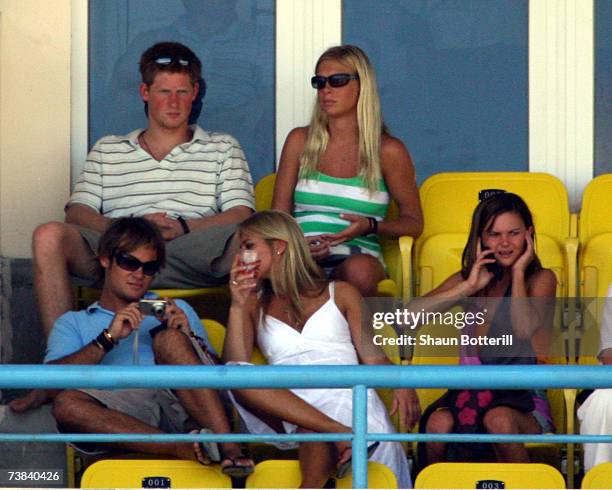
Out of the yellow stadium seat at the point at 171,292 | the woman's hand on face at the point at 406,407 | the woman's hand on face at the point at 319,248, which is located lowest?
the woman's hand on face at the point at 406,407

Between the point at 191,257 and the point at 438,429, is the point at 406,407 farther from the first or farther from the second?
the point at 191,257

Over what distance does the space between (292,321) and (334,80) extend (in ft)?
3.33

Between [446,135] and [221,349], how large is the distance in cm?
155

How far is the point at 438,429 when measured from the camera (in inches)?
207

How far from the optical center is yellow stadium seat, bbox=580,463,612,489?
5055 millimetres

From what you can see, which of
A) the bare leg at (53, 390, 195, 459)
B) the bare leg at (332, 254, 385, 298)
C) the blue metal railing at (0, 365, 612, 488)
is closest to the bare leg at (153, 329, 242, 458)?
the bare leg at (53, 390, 195, 459)

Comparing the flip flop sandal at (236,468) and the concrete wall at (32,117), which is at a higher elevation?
the concrete wall at (32,117)

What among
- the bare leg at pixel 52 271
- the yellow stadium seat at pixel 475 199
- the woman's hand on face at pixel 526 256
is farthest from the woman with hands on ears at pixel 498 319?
the bare leg at pixel 52 271

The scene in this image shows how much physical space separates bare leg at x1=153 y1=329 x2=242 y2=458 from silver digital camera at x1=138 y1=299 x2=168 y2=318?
124 millimetres

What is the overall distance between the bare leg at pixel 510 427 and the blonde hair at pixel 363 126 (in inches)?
47.4

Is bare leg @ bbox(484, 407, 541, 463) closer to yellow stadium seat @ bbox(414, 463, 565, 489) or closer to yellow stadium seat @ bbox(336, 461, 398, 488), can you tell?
yellow stadium seat @ bbox(414, 463, 565, 489)

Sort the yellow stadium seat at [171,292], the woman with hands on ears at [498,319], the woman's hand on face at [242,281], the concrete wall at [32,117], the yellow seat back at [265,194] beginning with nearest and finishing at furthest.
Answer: the woman with hands on ears at [498,319] → the woman's hand on face at [242,281] → the yellow stadium seat at [171,292] → the yellow seat back at [265,194] → the concrete wall at [32,117]

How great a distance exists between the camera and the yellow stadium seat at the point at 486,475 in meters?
5.12

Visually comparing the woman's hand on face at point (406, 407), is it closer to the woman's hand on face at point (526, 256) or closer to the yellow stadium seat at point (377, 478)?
the yellow stadium seat at point (377, 478)
